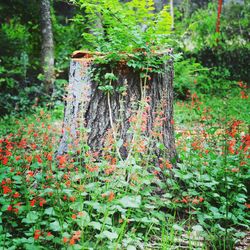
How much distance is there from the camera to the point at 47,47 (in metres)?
9.02

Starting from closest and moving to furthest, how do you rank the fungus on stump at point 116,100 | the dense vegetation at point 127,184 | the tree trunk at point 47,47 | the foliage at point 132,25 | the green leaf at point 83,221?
1. the green leaf at point 83,221
2. the dense vegetation at point 127,184
3. the foliage at point 132,25
4. the fungus on stump at point 116,100
5. the tree trunk at point 47,47

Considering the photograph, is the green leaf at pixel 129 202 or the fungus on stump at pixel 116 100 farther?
the fungus on stump at pixel 116 100

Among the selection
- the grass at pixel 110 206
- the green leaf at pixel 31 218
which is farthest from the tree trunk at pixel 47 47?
the green leaf at pixel 31 218

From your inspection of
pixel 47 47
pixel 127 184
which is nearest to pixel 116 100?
pixel 127 184

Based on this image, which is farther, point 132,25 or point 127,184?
point 132,25

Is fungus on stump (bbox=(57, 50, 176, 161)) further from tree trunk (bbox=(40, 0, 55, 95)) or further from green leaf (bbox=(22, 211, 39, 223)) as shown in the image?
tree trunk (bbox=(40, 0, 55, 95))

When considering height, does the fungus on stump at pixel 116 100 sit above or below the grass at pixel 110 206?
above

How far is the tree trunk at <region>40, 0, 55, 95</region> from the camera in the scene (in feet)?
28.7

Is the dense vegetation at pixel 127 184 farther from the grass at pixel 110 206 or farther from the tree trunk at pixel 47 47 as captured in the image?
the tree trunk at pixel 47 47

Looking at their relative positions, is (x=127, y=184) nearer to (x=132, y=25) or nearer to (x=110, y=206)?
(x=110, y=206)

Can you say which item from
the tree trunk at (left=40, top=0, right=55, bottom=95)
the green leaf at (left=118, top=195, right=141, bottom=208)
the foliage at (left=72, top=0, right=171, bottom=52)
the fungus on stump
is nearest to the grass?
the green leaf at (left=118, top=195, right=141, bottom=208)

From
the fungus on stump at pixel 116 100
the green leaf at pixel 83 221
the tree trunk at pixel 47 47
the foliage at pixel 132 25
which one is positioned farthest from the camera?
the tree trunk at pixel 47 47

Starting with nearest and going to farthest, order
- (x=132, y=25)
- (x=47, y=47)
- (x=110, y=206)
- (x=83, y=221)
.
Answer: (x=83, y=221)
(x=110, y=206)
(x=132, y=25)
(x=47, y=47)

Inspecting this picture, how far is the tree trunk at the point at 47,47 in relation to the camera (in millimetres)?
8742
